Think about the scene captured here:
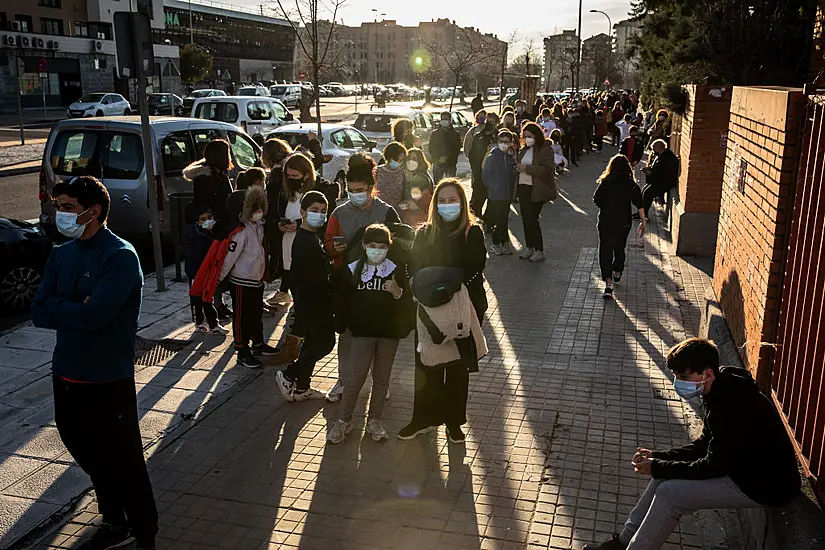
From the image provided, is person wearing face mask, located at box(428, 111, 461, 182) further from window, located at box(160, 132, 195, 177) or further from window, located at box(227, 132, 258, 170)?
window, located at box(160, 132, 195, 177)

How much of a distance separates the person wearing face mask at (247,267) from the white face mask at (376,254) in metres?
1.90

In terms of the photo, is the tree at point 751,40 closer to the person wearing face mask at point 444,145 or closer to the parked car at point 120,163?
the person wearing face mask at point 444,145

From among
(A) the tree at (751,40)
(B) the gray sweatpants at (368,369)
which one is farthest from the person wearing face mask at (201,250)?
(A) the tree at (751,40)

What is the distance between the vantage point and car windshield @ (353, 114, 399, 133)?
74.5 ft

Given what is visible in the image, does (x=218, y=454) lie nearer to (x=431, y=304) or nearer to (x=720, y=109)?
(x=431, y=304)

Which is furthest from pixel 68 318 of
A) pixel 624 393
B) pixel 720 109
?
pixel 720 109

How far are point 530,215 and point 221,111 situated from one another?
14.7 m

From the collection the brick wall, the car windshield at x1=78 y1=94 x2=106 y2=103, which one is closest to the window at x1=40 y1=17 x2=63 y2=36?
the car windshield at x1=78 y1=94 x2=106 y2=103

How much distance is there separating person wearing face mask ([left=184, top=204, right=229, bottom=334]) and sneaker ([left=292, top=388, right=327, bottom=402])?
1.92 metres

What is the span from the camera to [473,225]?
5.68 metres

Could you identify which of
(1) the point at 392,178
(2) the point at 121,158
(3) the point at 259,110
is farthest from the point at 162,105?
(1) the point at 392,178

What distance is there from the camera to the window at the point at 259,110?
23391 millimetres

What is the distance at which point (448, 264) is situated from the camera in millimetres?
5551

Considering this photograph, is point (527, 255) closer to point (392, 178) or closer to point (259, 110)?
point (392, 178)
